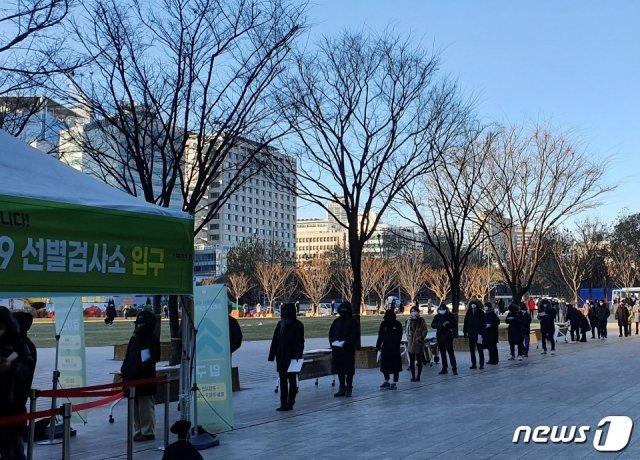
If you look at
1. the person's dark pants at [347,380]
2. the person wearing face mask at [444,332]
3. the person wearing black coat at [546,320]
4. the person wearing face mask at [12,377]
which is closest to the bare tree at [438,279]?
the person wearing black coat at [546,320]

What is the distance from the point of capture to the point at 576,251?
191ft

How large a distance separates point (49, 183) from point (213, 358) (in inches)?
172

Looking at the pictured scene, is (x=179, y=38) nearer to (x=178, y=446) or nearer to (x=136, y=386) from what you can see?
(x=136, y=386)

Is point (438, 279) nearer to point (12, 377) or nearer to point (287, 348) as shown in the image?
point (287, 348)

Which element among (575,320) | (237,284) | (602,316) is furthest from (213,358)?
(237,284)

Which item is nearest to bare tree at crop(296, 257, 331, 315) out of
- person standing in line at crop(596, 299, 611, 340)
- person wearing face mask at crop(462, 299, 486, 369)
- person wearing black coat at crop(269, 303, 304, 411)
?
person standing in line at crop(596, 299, 611, 340)

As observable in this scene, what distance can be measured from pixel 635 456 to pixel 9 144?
7076 mm

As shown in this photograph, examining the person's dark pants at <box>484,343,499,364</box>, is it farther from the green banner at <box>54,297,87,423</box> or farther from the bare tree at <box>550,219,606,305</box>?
the bare tree at <box>550,219,606,305</box>

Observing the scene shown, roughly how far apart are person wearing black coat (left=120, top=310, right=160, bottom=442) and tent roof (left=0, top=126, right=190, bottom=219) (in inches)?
111

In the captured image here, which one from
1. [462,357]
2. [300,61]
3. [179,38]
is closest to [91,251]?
[179,38]

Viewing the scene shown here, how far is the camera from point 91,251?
19.1 ft

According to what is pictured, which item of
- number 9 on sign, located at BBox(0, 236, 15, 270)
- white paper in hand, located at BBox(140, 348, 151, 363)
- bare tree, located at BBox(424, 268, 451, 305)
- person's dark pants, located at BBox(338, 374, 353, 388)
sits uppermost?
bare tree, located at BBox(424, 268, 451, 305)

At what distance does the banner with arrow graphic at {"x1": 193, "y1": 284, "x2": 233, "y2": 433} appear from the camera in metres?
9.58

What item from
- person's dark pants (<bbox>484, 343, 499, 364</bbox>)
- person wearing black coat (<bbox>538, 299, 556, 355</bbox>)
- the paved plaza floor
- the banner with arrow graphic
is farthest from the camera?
person wearing black coat (<bbox>538, 299, 556, 355</bbox>)
